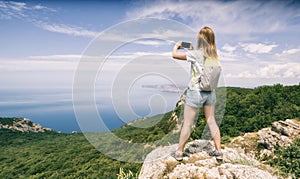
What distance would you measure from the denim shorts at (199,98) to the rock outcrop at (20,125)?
10061 cm

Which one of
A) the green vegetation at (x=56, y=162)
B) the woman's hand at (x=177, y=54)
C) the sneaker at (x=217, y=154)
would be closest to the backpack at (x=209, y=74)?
the woman's hand at (x=177, y=54)

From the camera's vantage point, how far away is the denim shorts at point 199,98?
176 inches

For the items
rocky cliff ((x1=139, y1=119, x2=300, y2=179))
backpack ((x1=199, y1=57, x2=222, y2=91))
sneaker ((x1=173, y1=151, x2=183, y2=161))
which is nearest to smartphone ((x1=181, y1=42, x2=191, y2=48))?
backpack ((x1=199, y1=57, x2=222, y2=91))

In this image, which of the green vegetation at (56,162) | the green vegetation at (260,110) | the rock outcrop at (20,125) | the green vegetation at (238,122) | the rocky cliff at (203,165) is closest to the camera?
the rocky cliff at (203,165)

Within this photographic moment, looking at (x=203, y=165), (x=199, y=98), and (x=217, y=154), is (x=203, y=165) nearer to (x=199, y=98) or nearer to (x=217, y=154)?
(x=217, y=154)

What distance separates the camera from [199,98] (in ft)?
14.7

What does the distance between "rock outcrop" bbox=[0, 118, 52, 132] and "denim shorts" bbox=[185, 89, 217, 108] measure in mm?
100611

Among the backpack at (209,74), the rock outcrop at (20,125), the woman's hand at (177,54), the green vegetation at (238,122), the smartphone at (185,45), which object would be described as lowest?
the rock outcrop at (20,125)

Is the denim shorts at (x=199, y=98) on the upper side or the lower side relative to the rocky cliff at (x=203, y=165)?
upper

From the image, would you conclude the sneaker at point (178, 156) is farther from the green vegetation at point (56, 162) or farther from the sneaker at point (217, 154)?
the green vegetation at point (56, 162)

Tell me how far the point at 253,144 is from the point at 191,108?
11.1 ft

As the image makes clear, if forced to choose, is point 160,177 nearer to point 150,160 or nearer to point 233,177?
point 150,160

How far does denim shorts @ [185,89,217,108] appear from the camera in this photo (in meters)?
4.48

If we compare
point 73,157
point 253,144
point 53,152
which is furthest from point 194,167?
point 53,152
